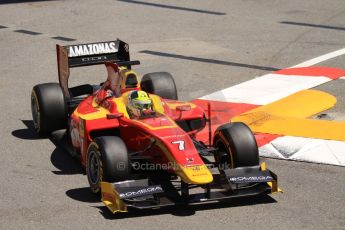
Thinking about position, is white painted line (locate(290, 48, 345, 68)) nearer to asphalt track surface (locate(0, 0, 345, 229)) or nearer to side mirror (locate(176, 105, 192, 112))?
asphalt track surface (locate(0, 0, 345, 229))

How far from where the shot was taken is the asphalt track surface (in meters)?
10.0

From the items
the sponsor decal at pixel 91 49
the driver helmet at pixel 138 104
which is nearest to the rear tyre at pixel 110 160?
the driver helmet at pixel 138 104

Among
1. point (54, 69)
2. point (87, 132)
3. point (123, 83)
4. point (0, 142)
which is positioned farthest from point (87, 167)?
point (54, 69)

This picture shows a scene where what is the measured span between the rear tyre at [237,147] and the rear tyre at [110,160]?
1.36 m

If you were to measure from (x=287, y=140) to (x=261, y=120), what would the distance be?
3.63ft

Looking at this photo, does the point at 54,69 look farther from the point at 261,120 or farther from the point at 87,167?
the point at 87,167

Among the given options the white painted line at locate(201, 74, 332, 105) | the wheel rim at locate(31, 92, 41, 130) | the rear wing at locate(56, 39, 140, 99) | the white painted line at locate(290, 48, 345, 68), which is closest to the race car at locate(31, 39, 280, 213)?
the wheel rim at locate(31, 92, 41, 130)

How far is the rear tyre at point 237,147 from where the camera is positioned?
35.0 feet

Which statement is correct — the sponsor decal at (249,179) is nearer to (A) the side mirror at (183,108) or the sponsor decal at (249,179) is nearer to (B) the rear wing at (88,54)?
(A) the side mirror at (183,108)

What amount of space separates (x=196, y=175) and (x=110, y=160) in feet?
3.51

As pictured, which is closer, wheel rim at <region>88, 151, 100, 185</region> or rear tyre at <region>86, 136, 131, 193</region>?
rear tyre at <region>86, 136, 131, 193</region>

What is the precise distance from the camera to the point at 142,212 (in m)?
10.2

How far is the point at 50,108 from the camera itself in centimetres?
1283

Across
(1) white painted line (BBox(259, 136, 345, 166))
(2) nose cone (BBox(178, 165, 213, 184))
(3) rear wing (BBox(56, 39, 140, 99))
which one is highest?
(3) rear wing (BBox(56, 39, 140, 99))
